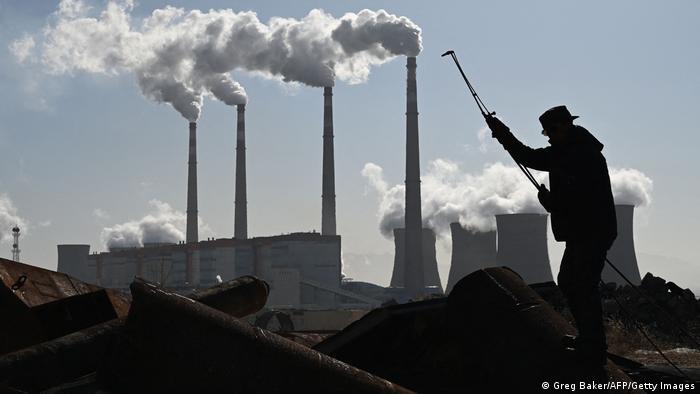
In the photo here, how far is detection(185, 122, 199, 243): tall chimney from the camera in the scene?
3777 inches

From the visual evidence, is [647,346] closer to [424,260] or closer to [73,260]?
[424,260]

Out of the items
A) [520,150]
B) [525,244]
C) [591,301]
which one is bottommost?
[591,301]

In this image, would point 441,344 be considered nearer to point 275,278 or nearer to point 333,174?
point 275,278

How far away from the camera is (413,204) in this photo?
260 ft

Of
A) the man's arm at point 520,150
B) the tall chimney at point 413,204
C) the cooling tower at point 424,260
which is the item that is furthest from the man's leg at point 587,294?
the cooling tower at point 424,260

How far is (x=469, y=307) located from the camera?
14.6 feet

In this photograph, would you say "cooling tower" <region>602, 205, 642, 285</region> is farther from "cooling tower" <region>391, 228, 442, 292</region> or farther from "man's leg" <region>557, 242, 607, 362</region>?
"man's leg" <region>557, 242, 607, 362</region>

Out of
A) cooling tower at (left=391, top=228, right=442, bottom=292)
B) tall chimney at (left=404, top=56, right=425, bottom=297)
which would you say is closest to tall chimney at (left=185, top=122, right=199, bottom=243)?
cooling tower at (left=391, top=228, right=442, bottom=292)

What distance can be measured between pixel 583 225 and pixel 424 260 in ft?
285

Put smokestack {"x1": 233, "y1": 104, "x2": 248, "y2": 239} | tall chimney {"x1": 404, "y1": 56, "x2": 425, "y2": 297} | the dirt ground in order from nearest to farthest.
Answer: the dirt ground, tall chimney {"x1": 404, "y1": 56, "x2": 425, "y2": 297}, smokestack {"x1": 233, "y1": 104, "x2": 248, "y2": 239}

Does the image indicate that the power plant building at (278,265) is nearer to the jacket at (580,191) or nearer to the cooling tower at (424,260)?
the cooling tower at (424,260)

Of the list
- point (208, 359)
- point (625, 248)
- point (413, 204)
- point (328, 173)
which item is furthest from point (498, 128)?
point (328, 173)

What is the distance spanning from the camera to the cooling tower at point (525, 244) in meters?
62.7

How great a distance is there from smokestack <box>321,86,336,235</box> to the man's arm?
267 ft
